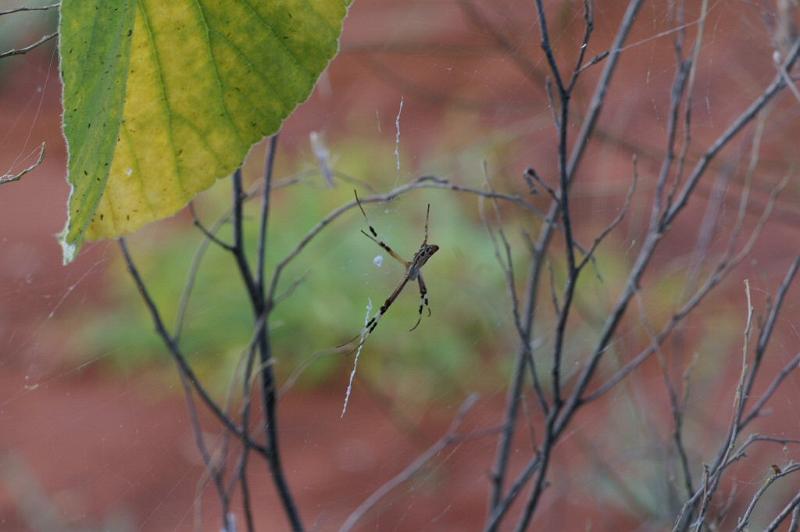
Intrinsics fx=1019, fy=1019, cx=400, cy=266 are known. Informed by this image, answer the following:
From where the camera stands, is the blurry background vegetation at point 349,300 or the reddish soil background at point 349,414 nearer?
the reddish soil background at point 349,414

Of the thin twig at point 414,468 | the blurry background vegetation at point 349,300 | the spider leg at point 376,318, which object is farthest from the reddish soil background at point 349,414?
the spider leg at point 376,318

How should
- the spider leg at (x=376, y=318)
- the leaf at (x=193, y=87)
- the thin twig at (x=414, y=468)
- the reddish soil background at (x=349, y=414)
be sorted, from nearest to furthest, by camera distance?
the leaf at (x=193, y=87) < the spider leg at (x=376, y=318) < the thin twig at (x=414, y=468) < the reddish soil background at (x=349, y=414)

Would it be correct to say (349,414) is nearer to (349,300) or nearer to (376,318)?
(349,300)

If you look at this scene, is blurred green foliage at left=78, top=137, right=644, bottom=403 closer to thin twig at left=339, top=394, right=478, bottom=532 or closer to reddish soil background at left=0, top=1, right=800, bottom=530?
reddish soil background at left=0, top=1, right=800, bottom=530

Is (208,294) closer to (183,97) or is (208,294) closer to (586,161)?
(586,161)

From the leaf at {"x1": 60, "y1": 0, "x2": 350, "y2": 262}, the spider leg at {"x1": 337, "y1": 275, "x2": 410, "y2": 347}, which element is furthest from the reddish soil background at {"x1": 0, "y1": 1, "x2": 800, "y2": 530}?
the leaf at {"x1": 60, "y1": 0, "x2": 350, "y2": 262}

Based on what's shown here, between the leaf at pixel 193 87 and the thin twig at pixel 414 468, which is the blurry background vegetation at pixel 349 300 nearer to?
the thin twig at pixel 414 468
